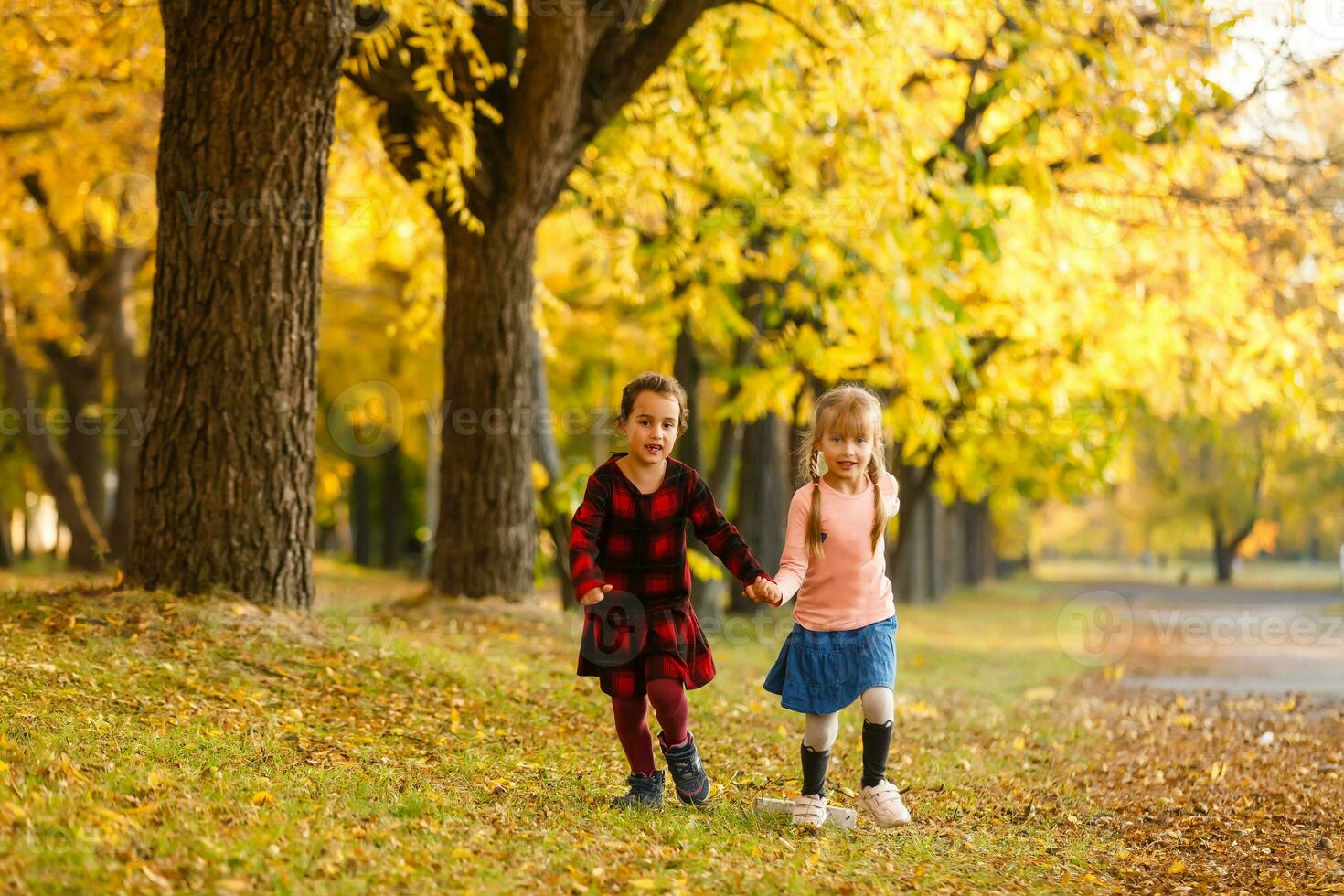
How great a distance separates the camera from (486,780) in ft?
17.9

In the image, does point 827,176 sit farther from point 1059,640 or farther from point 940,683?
point 1059,640

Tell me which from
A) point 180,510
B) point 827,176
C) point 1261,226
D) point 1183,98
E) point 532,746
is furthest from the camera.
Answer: point 827,176

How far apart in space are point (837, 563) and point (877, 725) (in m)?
0.67

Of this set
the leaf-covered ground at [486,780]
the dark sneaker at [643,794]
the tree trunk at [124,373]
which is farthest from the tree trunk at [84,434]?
the dark sneaker at [643,794]

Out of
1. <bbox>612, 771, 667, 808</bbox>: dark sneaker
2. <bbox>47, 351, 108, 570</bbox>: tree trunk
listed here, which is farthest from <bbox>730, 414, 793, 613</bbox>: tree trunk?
<bbox>612, 771, 667, 808</bbox>: dark sneaker

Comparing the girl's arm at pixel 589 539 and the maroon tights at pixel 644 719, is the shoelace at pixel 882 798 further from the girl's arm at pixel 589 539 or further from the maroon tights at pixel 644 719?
the girl's arm at pixel 589 539

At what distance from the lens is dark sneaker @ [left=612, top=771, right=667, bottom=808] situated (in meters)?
5.21

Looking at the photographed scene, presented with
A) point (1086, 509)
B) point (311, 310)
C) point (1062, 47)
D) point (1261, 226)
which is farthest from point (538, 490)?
point (1086, 509)

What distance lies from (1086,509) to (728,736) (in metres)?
70.1

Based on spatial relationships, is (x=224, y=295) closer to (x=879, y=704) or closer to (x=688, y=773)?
(x=688, y=773)

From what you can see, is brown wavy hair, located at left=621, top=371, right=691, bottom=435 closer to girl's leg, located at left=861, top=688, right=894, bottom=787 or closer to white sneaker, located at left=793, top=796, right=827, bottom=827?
girl's leg, located at left=861, top=688, right=894, bottom=787

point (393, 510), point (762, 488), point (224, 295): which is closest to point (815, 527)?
point (224, 295)

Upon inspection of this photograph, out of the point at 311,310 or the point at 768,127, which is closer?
the point at 311,310

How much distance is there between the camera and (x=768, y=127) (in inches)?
430
